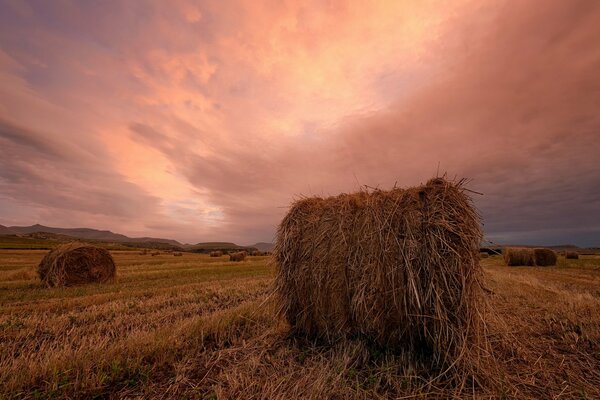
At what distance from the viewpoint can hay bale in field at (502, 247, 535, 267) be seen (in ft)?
77.0

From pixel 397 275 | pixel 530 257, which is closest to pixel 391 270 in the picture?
pixel 397 275

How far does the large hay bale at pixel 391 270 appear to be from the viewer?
3969mm

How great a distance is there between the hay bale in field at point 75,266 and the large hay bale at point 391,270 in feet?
36.1

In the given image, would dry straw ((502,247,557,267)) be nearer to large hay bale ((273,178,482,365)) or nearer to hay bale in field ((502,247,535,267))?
hay bale in field ((502,247,535,267))

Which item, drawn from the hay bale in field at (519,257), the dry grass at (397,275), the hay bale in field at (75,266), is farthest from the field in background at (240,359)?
the hay bale in field at (519,257)

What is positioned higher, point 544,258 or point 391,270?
point 391,270

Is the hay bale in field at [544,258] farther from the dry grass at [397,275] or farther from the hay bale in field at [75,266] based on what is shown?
the hay bale in field at [75,266]

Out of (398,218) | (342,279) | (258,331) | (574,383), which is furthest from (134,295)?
(574,383)

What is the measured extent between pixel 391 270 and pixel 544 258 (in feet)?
84.5

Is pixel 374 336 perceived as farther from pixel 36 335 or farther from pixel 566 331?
pixel 36 335

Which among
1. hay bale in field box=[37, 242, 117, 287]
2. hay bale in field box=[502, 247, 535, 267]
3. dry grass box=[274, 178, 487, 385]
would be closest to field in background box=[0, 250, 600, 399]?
dry grass box=[274, 178, 487, 385]

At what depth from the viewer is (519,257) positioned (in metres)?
24.0

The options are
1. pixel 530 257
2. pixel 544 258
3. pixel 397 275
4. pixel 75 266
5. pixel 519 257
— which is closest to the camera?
pixel 397 275

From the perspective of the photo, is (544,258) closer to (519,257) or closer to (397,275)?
(519,257)
